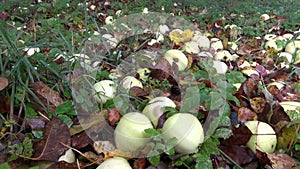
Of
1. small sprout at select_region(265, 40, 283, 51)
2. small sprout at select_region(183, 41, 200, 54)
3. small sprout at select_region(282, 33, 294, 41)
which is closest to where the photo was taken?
small sprout at select_region(183, 41, 200, 54)

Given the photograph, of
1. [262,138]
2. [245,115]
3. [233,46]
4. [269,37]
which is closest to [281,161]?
[262,138]

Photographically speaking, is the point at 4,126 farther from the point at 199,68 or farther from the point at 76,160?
the point at 199,68

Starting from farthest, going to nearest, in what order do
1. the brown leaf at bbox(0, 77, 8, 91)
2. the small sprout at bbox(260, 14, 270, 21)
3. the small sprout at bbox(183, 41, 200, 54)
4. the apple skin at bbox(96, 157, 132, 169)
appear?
1. the small sprout at bbox(260, 14, 270, 21)
2. the small sprout at bbox(183, 41, 200, 54)
3. the brown leaf at bbox(0, 77, 8, 91)
4. the apple skin at bbox(96, 157, 132, 169)

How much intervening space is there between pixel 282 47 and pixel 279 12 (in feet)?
5.54

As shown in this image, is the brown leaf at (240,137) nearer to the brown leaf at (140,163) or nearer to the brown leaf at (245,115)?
the brown leaf at (245,115)

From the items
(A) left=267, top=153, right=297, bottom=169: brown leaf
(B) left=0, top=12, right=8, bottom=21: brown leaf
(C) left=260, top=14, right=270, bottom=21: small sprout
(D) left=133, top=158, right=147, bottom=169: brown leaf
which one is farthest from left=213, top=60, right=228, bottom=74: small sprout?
(B) left=0, top=12, right=8, bottom=21: brown leaf

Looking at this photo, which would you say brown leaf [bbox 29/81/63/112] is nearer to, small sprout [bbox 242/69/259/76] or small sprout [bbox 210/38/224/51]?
small sprout [bbox 242/69/259/76]

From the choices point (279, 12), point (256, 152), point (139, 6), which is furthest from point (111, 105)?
point (279, 12)

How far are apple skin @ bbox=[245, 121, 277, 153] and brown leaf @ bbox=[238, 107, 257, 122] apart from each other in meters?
0.10

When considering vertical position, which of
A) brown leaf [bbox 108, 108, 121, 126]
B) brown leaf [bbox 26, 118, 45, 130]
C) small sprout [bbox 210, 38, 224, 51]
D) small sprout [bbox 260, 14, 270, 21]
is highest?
brown leaf [bbox 108, 108, 121, 126]

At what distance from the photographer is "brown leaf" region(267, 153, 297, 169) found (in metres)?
1.15

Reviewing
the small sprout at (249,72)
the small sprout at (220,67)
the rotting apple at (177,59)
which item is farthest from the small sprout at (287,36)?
the rotting apple at (177,59)

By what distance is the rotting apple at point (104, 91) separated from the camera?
1.44 metres

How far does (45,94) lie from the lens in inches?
55.2
